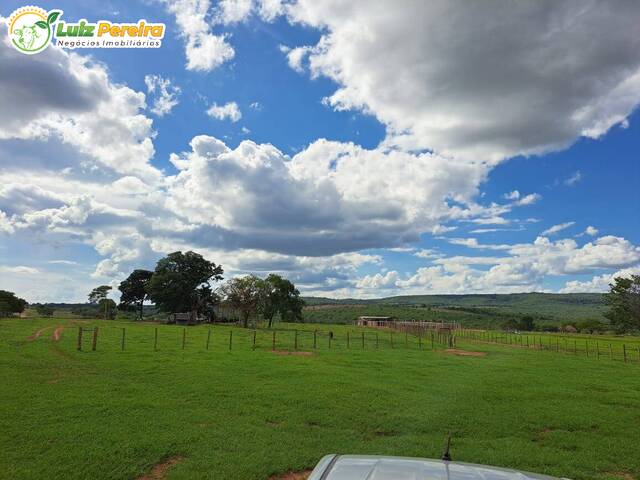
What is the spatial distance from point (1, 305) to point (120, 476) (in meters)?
80.5

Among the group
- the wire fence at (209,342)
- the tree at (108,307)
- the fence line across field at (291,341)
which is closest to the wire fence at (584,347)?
the fence line across field at (291,341)

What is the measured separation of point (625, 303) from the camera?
272 ft

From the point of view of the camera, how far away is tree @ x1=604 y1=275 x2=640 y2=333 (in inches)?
3185

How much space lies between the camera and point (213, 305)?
284 ft

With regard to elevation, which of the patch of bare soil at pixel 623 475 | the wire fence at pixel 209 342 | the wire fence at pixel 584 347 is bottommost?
the wire fence at pixel 584 347

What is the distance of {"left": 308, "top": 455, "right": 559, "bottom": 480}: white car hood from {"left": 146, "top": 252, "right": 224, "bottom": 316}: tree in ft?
269

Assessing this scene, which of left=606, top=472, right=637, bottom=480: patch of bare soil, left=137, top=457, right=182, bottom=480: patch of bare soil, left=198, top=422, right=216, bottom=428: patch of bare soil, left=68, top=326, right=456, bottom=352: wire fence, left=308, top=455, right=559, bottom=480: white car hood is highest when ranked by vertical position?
left=308, top=455, right=559, bottom=480: white car hood

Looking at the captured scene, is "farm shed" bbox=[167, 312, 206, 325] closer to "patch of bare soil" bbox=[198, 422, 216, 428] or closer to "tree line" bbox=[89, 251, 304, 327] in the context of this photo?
"tree line" bbox=[89, 251, 304, 327]

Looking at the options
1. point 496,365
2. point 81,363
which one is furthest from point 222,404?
point 496,365

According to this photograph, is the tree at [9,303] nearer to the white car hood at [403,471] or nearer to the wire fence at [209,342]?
the wire fence at [209,342]

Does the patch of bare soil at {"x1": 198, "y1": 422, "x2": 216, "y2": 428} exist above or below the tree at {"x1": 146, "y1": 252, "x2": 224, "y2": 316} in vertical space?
below

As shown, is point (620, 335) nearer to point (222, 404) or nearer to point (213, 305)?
point (213, 305)

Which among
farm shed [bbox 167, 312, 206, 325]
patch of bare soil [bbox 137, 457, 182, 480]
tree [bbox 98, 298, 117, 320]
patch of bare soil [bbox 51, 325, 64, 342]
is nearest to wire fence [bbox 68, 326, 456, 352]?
patch of bare soil [bbox 51, 325, 64, 342]

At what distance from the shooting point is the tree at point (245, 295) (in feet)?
240
